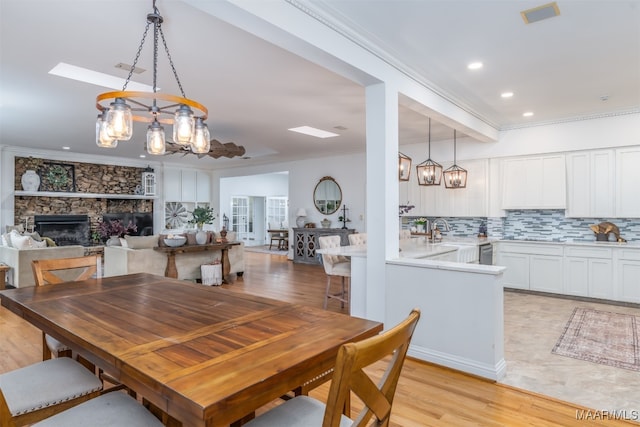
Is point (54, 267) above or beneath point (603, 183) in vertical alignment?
beneath

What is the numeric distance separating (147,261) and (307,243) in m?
Result: 3.99

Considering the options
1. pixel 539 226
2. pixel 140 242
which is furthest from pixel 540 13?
pixel 140 242

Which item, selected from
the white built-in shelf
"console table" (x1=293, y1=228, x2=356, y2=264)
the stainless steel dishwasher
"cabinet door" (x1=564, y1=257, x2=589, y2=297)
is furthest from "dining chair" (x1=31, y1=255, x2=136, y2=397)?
the white built-in shelf

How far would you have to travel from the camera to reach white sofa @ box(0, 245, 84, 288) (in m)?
5.34

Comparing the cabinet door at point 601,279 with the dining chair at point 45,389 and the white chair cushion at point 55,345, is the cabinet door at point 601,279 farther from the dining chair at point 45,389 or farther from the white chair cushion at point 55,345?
the white chair cushion at point 55,345

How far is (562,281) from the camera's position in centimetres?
538

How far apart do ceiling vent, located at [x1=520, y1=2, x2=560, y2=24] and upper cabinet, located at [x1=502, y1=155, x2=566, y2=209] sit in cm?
362

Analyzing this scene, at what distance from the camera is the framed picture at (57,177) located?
8420 mm

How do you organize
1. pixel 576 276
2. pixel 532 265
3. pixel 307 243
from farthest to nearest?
pixel 307 243 → pixel 532 265 → pixel 576 276

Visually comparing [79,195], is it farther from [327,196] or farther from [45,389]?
[45,389]

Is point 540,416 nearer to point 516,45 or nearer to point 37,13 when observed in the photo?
point 516,45

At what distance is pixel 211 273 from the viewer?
6.10 m

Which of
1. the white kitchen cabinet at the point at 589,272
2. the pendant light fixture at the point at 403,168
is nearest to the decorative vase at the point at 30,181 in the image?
the pendant light fixture at the point at 403,168

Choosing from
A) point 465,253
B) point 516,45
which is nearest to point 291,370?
point 516,45
